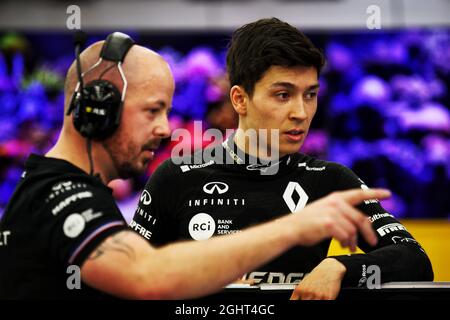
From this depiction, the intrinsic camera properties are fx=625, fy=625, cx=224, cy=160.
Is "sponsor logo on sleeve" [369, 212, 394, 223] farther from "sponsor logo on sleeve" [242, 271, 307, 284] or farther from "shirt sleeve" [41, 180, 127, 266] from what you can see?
"shirt sleeve" [41, 180, 127, 266]

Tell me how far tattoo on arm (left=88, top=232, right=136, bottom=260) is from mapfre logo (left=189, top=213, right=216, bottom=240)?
827mm

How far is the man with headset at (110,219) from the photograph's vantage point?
54.1 inches

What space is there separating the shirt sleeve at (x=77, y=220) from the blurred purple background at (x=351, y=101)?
402 cm

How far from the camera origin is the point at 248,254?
137 centimetres

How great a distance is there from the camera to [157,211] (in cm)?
231

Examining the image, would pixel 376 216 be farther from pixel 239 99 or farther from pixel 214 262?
pixel 214 262

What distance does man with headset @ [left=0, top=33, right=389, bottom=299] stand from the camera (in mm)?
1375

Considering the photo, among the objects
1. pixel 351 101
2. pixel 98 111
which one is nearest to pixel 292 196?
pixel 98 111

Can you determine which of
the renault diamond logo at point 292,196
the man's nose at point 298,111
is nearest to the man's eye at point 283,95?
the man's nose at point 298,111

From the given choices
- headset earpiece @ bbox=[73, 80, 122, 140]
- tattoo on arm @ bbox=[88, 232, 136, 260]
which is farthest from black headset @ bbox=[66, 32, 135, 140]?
tattoo on arm @ bbox=[88, 232, 136, 260]

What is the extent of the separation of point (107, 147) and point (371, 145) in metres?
4.25

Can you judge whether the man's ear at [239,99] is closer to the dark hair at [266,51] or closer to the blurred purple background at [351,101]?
the dark hair at [266,51]
